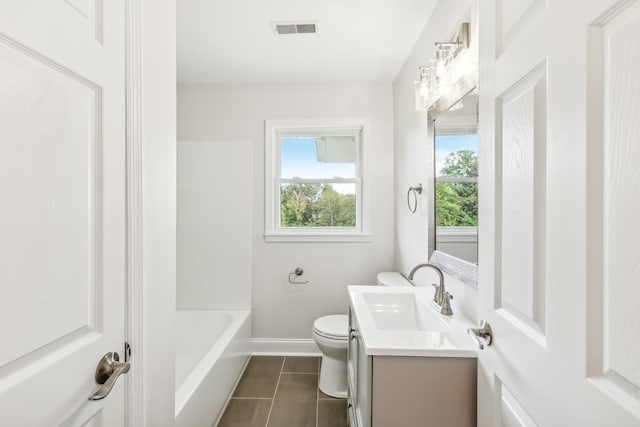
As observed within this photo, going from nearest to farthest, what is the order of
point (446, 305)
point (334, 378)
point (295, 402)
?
point (446, 305) → point (295, 402) → point (334, 378)

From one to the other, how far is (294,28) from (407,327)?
1966mm

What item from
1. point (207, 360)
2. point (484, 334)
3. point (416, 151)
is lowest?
point (207, 360)

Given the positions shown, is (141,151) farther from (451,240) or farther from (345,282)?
(345,282)

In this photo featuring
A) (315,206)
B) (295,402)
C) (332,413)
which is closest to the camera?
(332,413)

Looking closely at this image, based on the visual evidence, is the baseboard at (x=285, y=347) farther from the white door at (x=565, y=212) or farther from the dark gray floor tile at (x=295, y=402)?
the white door at (x=565, y=212)

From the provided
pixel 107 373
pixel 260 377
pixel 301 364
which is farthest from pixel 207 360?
pixel 107 373

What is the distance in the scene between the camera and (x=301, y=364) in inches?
110

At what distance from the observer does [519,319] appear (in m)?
0.77

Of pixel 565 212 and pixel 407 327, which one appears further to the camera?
pixel 407 327

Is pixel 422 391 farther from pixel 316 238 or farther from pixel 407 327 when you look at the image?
pixel 316 238

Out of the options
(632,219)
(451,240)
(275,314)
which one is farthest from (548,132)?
(275,314)

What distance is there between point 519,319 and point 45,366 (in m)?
1.02

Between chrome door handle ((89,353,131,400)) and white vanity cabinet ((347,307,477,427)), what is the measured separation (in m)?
0.74

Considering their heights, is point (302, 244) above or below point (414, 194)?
below
